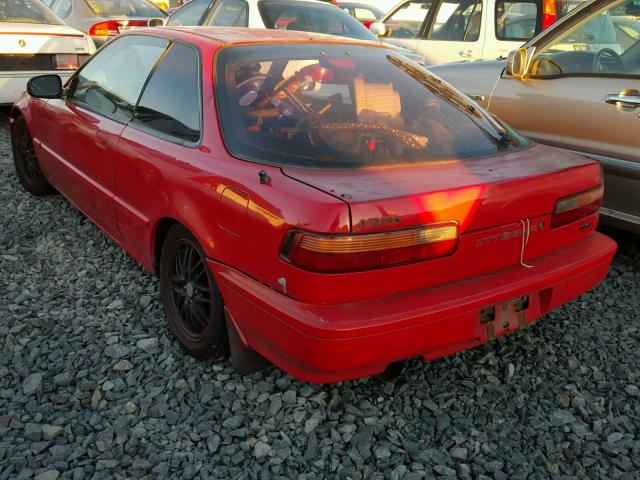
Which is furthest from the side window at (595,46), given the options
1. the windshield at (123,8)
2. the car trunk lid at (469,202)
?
the windshield at (123,8)

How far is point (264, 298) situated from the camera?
2.35m

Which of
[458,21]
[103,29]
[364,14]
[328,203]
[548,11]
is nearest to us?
[328,203]

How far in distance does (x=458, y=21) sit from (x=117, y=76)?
19.0 ft

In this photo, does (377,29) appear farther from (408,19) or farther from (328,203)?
(328,203)

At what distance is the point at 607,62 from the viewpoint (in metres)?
4.29

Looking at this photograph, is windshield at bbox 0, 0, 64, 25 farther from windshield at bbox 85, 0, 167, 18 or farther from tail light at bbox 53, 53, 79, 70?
windshield at bbox 85, 0, 167, 18

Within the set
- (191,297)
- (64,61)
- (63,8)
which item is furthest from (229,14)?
(191,297)

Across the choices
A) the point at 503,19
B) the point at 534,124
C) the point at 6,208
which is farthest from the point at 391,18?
the point at 6,208

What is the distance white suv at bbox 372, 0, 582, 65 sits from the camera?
8180 mm

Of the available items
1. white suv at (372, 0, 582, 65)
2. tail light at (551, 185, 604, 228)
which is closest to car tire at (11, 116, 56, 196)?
tail light at (551, 185, 604, 228)

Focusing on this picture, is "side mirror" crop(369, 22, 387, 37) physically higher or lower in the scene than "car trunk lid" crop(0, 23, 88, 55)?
lower

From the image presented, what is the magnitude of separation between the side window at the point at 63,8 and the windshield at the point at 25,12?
2.73 m

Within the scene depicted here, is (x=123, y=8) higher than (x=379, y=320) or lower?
higher

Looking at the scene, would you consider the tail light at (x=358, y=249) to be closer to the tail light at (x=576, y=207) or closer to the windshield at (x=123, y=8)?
the tail light at (x=576, y=207)
